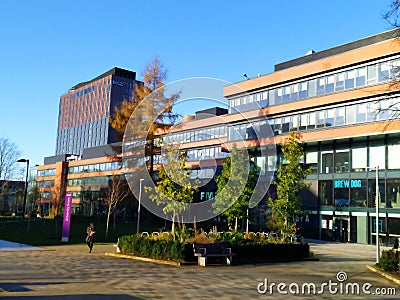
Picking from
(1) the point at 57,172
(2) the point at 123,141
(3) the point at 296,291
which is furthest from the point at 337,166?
(1) the point at 57,172

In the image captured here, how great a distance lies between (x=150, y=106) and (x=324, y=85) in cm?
1759

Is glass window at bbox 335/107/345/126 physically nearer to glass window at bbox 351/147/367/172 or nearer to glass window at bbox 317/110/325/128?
glass window at bbox 317/110/325/128

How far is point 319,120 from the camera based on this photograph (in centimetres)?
4041

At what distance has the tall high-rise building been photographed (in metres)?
135

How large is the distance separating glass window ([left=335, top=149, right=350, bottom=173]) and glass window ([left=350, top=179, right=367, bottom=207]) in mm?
1374

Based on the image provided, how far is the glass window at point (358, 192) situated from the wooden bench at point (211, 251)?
21.2 m

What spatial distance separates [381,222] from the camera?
34.9 m

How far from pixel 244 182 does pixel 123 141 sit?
9.53 m

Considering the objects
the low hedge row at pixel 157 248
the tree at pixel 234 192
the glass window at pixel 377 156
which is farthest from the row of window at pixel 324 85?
the low hedge row at pixel 157 248

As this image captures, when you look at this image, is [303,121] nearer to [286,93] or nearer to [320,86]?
[320,86]

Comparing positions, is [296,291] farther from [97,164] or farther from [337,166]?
[97,164]

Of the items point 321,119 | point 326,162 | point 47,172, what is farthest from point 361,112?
point 47,172

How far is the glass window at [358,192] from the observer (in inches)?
1426

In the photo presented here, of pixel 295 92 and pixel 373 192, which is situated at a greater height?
pixel 295 92
